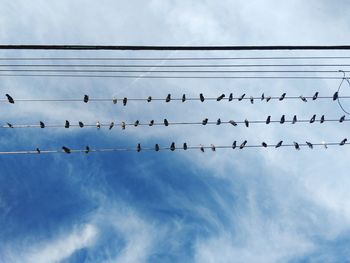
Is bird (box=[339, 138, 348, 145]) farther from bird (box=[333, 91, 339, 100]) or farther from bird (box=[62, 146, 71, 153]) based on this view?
bird (box=[62, 146, 71, 153])

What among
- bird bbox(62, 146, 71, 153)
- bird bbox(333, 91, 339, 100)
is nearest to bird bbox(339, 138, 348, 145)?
bird bbox(333, 91, 339, 100)

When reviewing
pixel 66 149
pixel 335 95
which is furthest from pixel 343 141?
pixel 66 149

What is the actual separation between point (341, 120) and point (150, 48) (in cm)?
817

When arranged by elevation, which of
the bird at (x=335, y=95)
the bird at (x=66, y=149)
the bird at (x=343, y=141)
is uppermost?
the bird at (x=335, y=95)

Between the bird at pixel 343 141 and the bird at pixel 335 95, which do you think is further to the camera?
the bird at pixel 343 141

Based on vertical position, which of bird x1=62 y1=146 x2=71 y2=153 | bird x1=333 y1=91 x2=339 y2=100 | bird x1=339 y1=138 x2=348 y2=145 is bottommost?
bird x1=62 y1=146 x2=71 y2=153

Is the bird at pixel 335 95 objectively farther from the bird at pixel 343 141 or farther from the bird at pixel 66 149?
the bird at pixel 66 149

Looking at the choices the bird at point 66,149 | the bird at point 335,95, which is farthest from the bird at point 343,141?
the bird at point 66,149

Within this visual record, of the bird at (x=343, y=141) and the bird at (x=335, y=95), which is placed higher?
the bird at (x=335, y=95)

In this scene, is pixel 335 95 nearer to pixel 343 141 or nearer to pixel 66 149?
pixel 343 141

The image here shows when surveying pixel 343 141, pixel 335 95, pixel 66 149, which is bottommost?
pixel 66 149

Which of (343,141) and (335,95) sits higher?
(335,95)

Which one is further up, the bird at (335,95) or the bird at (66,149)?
the bird at (335,95)

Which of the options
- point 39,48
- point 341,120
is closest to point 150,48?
point 39,48
